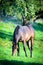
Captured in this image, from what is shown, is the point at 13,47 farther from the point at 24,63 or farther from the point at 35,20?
the point at 35,20

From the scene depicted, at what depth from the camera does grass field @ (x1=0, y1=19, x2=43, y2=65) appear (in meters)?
3.26

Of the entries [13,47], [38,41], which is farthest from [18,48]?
[38,41]

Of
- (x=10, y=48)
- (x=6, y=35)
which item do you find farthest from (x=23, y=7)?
(x=10, y=48)

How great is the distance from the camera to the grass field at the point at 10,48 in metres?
3.26

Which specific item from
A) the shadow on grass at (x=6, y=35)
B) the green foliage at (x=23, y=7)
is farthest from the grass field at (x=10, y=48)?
the green foliage at (x=23, y=7)

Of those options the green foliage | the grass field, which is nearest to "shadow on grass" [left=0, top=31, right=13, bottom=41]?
the grass field

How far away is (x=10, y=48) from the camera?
334cm

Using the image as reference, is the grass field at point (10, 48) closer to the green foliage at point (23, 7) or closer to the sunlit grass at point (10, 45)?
the sunlit grass at point (10, 45)

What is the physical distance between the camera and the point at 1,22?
3443mm

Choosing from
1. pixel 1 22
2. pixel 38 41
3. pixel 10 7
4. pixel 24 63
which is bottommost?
pixel 24 63

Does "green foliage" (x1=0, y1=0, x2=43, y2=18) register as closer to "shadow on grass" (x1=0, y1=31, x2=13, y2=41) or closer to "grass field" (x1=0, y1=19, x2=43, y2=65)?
"grass field" (x1=0, y1=19, x2=43, y2=65)

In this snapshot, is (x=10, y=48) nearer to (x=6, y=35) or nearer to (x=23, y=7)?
(x=6, y=35)

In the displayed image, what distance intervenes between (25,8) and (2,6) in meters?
0.32

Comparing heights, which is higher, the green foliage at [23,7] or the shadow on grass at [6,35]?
the green foliage at [23,7]
